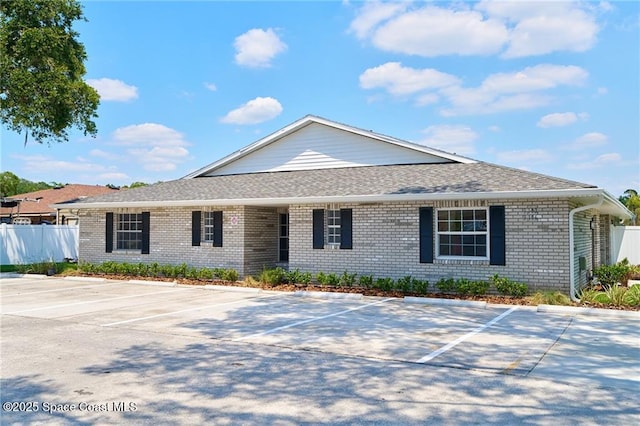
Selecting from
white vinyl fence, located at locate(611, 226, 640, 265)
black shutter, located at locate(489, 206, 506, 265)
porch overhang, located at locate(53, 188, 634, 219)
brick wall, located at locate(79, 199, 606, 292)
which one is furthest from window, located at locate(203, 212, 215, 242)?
white vinyl fence, located at locate(611, 226, 640, 265)

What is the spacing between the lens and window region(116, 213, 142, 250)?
64.9 ft

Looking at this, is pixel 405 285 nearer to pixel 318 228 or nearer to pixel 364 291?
pixel 364 291

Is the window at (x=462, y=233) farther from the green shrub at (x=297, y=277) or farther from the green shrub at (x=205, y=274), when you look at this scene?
the green shrub at (x=205, y=274)

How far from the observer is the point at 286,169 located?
1980cm

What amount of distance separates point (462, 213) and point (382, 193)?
2294 mm

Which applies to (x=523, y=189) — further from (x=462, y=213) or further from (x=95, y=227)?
(x=95, y=227)

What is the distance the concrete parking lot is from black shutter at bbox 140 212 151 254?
7102 millimetres

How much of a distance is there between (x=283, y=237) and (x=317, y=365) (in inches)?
478

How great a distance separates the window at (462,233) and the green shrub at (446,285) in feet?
2.87

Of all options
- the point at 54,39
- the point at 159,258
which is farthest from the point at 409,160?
the point at 54,39

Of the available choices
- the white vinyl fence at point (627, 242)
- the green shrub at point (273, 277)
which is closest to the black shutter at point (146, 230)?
the green shrub at point (273, 277)

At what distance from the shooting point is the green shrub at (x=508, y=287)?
12570 millimetres

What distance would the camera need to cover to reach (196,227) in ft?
58.9

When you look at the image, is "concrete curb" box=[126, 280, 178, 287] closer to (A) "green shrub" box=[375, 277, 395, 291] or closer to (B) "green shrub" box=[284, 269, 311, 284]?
(B) "green shrub" box=[284, 269, 311, 284]
